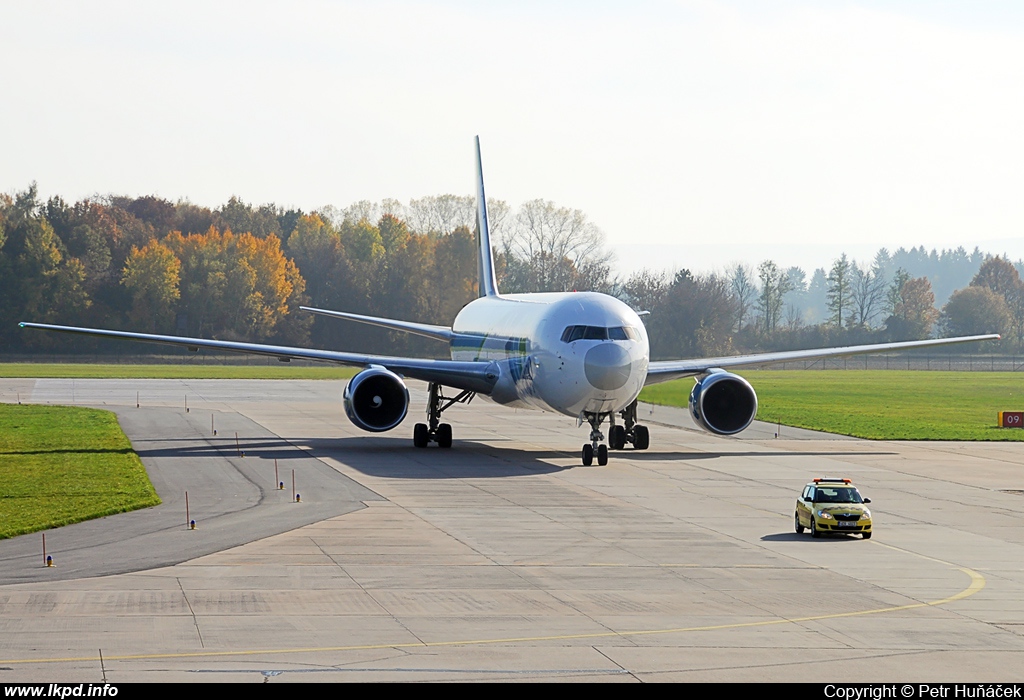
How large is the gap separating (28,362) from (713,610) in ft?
377

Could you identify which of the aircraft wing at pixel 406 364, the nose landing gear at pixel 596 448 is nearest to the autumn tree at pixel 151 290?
the aircraft wing at pixel 406 364

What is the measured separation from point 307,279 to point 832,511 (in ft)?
439

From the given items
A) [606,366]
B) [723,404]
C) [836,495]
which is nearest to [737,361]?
[723,404]

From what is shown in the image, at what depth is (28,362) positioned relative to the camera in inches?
4813

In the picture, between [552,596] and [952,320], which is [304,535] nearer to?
[552,596]

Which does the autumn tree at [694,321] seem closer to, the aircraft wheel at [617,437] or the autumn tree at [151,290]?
the autumn tree at [151,290]

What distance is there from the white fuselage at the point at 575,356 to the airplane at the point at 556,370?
0.09 ft

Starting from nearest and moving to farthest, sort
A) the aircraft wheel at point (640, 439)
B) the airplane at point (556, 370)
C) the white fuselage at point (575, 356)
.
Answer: the white fuselage at point (575, 356) → the airplane at point (556, 370) → the aircraft wheel at point (640, 439)

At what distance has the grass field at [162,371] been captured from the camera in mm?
98500

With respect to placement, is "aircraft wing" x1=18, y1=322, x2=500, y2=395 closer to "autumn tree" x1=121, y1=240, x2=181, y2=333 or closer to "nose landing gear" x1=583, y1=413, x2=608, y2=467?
"nose landing gear" x1=583, y1=413, x2=608, y2=467

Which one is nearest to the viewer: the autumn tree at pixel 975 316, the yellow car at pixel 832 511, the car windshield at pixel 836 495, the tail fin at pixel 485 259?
the yellow car at pixel 832 511

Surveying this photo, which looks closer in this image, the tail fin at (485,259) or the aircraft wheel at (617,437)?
the aircraft wheel at (617,437)

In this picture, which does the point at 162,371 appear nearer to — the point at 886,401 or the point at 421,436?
the point at 886,401
